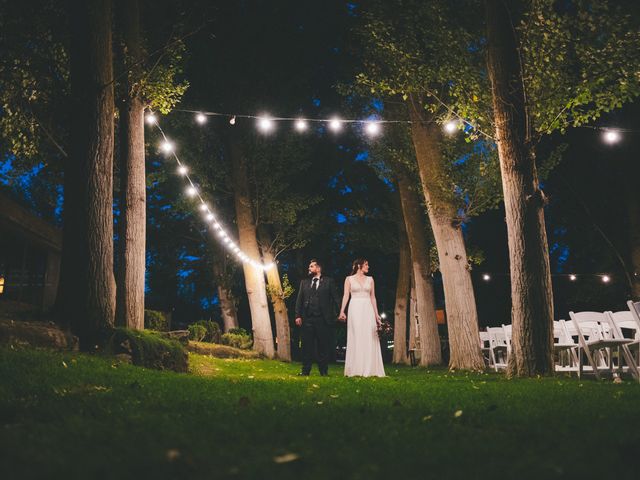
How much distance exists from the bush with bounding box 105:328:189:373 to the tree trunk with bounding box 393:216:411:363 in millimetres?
15159

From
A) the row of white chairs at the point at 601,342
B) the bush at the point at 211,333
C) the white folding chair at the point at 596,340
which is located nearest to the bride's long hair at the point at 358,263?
the row of white chairs at the point at 601,342

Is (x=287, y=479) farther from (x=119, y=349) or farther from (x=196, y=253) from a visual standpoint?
(x=196, y=253)

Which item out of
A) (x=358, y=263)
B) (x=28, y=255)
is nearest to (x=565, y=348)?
(x=358, y=263)

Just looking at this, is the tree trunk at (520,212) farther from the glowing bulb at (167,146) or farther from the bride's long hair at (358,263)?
the glowing bulb at (167,146)

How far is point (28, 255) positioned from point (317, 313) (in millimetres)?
17007

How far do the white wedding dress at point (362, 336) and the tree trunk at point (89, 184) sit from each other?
3910 mm

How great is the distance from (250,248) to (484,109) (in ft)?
41.0

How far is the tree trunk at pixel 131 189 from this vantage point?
10.8 metres

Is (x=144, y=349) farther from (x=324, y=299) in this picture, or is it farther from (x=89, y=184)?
(x=324, y=299)

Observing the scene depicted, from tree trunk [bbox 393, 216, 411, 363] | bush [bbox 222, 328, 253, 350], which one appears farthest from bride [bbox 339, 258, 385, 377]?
tree trunk [bbox 393, 216, 411, 363]

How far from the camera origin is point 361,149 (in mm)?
30109

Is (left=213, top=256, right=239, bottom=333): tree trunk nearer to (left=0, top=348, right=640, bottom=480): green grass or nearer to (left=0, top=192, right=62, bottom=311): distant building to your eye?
(left=0, top=192, right=62, bottom=311): distant building

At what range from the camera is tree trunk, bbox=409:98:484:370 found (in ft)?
42.5

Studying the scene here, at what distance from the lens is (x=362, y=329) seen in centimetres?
977
